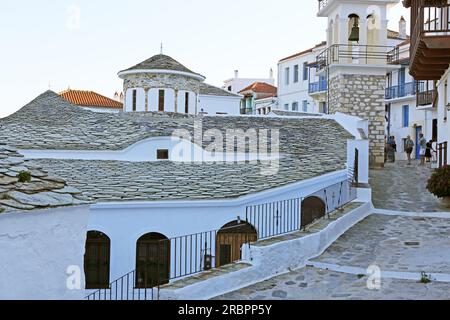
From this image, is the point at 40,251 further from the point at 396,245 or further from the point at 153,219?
the point at 396,245

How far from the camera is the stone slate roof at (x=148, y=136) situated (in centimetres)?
1315

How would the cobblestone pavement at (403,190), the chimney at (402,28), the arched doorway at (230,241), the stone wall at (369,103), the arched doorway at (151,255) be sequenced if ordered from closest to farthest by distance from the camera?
the arched doorway at (151,255) → the arched doorway at (230,241) → the cobblestone pavement at (403,190) → the stone wall at (369,103) → the chimney at (402,28)

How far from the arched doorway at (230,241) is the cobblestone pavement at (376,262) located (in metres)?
2.40

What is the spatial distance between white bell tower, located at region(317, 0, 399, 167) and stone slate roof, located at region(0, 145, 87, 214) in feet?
67.2

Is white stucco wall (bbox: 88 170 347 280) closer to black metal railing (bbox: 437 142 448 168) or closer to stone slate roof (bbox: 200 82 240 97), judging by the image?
black metal railing (bbox: 437 142 448 168)

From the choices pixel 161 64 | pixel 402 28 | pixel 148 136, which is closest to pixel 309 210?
pixel 148 136

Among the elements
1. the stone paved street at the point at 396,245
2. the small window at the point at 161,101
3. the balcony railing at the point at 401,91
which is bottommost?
the stone paved street at the point at 396,245

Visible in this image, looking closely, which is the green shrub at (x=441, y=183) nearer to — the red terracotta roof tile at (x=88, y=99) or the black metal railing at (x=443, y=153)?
the black metal railing at (x=443, y=153)

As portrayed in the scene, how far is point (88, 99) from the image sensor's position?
4816 centimetres

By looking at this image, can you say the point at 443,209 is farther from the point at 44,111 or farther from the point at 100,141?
the point at 44,111

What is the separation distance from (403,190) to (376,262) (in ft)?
29.5

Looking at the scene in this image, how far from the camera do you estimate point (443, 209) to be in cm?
1412

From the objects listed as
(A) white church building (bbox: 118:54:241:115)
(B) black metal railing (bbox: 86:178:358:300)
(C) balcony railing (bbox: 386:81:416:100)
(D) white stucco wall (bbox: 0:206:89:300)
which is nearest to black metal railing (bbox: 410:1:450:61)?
(B) black metal railing (bbox: 86:178:358:300)

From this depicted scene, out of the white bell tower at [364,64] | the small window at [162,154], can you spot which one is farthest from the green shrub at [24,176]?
the white bell tower at [364,64]
